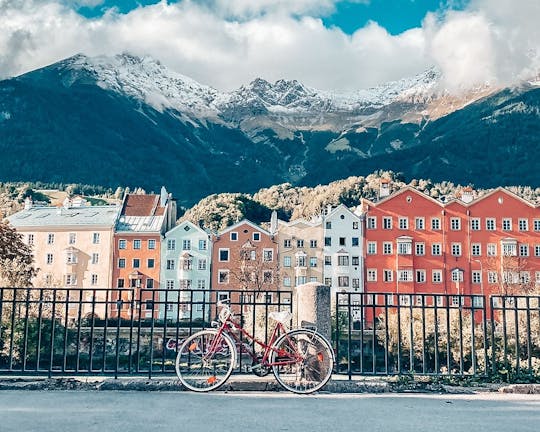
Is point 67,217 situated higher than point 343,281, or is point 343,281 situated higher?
point 67,217

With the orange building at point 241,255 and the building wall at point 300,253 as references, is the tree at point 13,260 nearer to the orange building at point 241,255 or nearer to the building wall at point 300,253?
the orange building at point 241,255

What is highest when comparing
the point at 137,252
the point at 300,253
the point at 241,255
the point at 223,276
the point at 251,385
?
the point at 137,252

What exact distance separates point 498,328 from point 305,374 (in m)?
32.3

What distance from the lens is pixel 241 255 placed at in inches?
2867

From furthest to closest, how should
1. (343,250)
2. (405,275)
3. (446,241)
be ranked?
(446,241) < (343,250) < (405,275)

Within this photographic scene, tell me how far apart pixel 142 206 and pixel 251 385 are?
72.8 metres

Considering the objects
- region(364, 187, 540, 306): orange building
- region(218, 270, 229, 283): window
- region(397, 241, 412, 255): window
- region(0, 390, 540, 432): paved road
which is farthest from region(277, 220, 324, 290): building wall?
region(0, 390, 540, 432): paved road

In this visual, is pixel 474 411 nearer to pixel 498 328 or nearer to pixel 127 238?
pixel 498 328

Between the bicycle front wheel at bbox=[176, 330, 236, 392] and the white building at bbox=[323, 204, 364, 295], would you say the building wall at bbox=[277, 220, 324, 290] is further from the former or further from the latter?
the bicycle front wheel at bbox=[176, 330, 236, 392]

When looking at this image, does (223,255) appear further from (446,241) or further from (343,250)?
(446,241)

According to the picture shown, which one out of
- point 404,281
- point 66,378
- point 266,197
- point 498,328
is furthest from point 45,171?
point 66,378

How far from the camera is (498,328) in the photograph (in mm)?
38750

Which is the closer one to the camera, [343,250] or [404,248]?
[404,248]

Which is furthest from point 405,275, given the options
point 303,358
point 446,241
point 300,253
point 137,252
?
point 303,358
